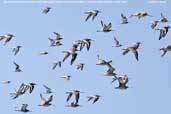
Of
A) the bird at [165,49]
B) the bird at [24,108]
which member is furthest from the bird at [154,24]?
the bird at [24,108]

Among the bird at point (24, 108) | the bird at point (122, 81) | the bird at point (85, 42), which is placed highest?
the bird at point (85, 42)

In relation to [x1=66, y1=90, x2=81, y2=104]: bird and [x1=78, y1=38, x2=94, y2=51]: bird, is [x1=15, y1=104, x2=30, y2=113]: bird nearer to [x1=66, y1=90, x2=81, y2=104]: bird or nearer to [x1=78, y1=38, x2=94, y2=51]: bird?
[x1=66, y1=90, x2=81, y2=104]: bird

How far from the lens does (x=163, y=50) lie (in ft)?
240

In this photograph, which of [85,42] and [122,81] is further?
[122,81]

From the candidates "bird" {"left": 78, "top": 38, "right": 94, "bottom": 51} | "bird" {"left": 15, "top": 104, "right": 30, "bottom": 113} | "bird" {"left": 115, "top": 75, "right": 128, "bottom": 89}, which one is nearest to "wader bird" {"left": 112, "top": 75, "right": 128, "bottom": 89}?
"bird" {"left": 115, "top": 75, "right": 128, "bottom": 89}

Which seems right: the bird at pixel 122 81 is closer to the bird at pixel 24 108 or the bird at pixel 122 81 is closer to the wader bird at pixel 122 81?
the wader bird at pixel 122 81

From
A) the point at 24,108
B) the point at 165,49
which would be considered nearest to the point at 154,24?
the point at 165,49

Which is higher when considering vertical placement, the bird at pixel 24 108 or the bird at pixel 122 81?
the bird at pixel 122 81

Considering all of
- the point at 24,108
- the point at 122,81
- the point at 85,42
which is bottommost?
the point at 24,108

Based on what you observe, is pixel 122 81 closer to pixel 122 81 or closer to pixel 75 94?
pixel 122 81

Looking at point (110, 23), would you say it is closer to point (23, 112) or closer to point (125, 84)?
point (125, 84)

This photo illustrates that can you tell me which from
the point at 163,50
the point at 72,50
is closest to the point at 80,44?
the point at 72,50

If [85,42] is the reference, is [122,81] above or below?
below

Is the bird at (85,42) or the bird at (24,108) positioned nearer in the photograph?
the bird at (85,42)
